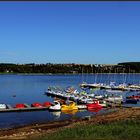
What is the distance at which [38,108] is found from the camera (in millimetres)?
65312

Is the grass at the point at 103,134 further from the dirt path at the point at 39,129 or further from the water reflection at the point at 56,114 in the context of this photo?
the water reflection at the point at 56,114

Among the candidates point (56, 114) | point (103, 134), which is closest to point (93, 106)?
point (56, 114)

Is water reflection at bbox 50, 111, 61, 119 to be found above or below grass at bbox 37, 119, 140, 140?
below

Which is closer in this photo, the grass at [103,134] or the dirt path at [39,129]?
the grass at [103,134]

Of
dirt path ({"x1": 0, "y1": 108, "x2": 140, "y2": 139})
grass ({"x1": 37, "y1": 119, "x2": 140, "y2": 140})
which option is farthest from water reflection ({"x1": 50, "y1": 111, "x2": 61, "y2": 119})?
grass ({"x1": 37, "y1": 119, "x2": 140, "y2": 140})

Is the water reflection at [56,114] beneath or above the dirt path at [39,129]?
beneath

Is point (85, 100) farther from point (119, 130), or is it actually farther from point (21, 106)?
point (119, 130)

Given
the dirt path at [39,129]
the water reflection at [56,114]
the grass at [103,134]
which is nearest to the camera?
the grass at [103,134]

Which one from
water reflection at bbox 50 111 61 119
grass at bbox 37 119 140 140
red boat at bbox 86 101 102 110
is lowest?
water reflection at bbox 50 111 61 119

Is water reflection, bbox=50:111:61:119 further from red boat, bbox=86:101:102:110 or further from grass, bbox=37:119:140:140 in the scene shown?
grass, bbox=37:119:140:140

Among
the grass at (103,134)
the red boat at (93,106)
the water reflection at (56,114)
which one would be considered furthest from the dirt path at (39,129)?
the red boat at (93,106)

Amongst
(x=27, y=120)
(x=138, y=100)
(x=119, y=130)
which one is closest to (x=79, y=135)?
(x=119, y=130)

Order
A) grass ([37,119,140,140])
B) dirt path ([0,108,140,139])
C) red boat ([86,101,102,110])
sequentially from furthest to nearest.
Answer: red boat ([86,101,102,110])
dirt path ([0,108,140,139])
grass ([37,119,140,140])

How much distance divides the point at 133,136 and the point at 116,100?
5302 centimetres
